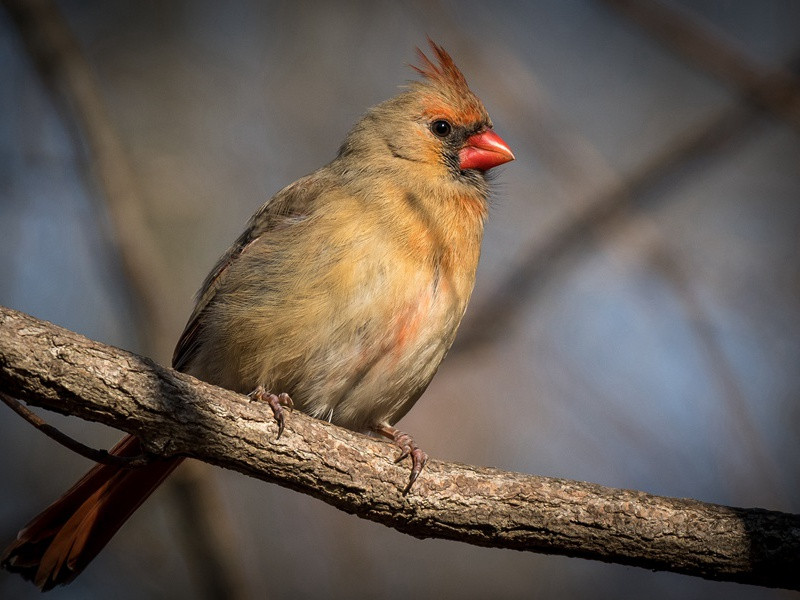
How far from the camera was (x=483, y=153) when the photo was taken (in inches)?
158

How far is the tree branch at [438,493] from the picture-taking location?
260 cm

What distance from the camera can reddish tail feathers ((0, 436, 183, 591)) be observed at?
3.18 m

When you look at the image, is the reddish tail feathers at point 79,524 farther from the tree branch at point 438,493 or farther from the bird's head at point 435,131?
the bird's head at point 435,131

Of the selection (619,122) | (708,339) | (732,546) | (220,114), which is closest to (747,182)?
(619,122)

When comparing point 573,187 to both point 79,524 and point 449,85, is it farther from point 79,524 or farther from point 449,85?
point 79,524

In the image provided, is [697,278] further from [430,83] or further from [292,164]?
[292,164]

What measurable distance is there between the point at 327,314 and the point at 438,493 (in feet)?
2.39

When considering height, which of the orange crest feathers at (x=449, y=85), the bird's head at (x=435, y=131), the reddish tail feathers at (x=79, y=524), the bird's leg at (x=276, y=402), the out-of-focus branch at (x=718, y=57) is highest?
the out-of-focus branch at (x=718, y=57)

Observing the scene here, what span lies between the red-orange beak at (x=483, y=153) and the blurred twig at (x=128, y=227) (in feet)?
4.86

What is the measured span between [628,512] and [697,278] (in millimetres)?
2959

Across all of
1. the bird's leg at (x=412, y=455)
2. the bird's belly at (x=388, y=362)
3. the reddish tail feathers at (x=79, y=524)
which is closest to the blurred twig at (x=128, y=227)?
the reddish tail feathers at (x=79, y=524)

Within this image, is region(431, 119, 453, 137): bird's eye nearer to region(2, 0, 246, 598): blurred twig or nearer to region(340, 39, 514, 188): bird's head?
region(340, 39, 514, 188): bird's head

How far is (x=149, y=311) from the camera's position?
4223 millimetres

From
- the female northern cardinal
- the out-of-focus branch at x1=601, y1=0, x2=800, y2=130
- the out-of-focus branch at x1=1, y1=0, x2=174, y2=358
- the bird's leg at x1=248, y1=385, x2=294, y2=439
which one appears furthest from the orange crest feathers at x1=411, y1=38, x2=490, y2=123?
the bird's leg at x1=248, y1=385, x2=294, y2=439
